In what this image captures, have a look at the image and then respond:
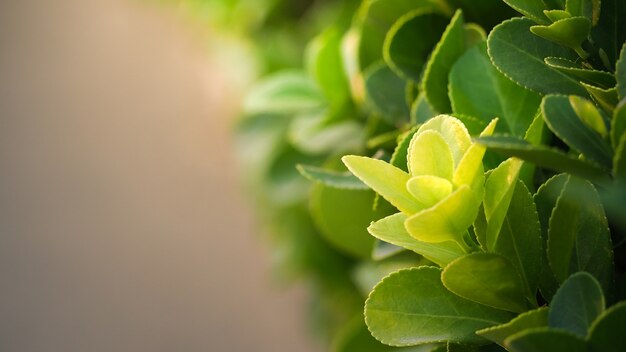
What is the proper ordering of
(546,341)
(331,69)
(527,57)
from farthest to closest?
(331,69) → (527,57) → (546,341)

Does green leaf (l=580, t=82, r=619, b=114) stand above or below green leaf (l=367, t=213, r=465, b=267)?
above

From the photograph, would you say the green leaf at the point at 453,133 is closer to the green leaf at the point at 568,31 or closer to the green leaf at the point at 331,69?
the green leaf at the point at 568,31

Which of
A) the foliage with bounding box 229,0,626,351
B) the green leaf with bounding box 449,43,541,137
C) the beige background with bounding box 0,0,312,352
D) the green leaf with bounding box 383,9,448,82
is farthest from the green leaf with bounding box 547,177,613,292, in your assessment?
the beige background with bounding box 0,0,312,352

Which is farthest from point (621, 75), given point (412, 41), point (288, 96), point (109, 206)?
point (109, 206)

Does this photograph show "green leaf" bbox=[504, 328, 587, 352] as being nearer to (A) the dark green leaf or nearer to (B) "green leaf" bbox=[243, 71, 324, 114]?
(A) the dark green leaf

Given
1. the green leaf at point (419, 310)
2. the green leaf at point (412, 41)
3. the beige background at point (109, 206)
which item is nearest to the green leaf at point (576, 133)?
the green leaf at point (419, 310)

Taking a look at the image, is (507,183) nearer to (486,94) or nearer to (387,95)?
(486,94)
